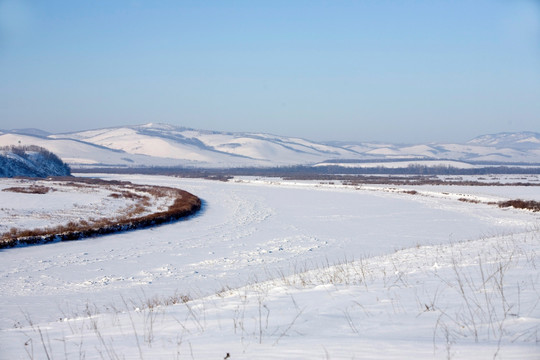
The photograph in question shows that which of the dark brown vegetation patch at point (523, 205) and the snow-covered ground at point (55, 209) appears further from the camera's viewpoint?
the dark brown vegetation patch at point (523, 205)

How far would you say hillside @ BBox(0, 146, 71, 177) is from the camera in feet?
283

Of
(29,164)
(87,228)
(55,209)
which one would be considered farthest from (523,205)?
(29,164)

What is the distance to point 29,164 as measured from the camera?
94.7 meters

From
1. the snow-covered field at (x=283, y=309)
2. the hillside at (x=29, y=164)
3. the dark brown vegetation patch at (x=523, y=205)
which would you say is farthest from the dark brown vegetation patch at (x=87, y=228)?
the hillside at (x=29, y=164)

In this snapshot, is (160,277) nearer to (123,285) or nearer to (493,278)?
(123,285)

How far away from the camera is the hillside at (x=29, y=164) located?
283 ft

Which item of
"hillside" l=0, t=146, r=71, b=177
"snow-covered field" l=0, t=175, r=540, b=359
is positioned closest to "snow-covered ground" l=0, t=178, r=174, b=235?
"snow-covered field" l=0, t=175, r=540, b=359

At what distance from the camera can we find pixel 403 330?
185 inches

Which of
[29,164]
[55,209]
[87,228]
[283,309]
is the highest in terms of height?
[29,164]

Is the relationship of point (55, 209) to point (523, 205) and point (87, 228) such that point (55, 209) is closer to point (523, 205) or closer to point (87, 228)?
point (87, 228)

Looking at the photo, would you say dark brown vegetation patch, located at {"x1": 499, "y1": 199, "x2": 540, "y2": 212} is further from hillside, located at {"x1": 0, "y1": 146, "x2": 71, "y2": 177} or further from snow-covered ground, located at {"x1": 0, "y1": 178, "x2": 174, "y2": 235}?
hillside, located at {"x1": 0, "y1": 146, "x2": 71, "y2": 177}

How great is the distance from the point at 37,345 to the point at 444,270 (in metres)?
5.92

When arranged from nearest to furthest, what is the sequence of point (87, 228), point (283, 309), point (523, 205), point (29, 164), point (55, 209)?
point (283, 309) → point (87, 228) → point (55, 209) → point (523, 205) → point (29, 164)

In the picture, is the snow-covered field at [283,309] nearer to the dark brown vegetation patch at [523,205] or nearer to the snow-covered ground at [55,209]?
the snow-covered ground at [55,209]
